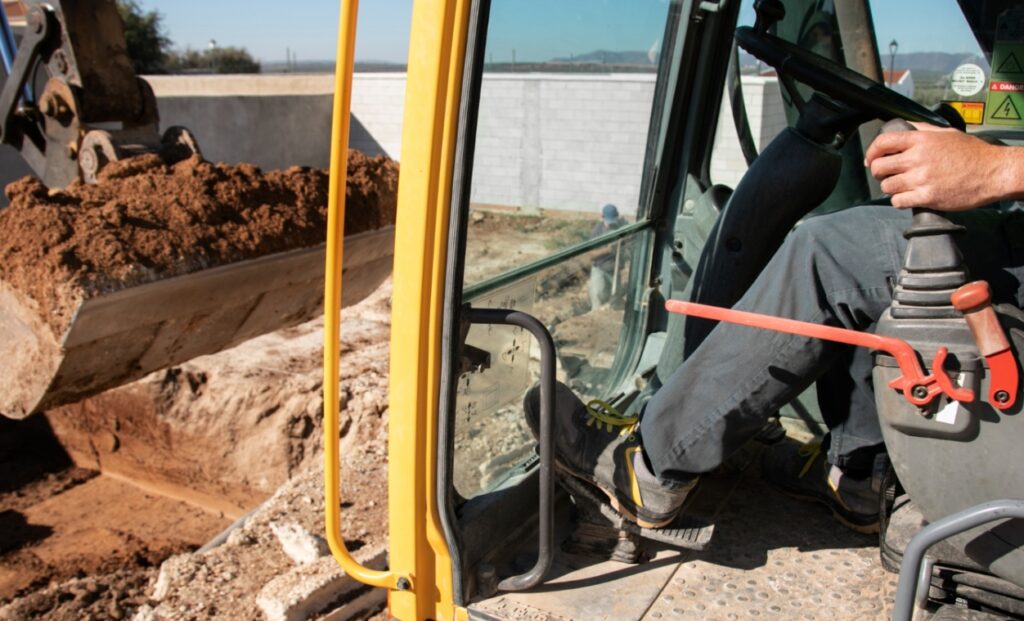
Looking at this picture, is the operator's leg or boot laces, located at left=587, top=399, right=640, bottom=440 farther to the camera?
boot laces, located at left=587, top=399, right=640, bottom=440

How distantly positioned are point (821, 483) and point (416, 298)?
3.96 ft

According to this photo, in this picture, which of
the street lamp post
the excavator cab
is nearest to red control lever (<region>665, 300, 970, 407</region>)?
the excavator cab

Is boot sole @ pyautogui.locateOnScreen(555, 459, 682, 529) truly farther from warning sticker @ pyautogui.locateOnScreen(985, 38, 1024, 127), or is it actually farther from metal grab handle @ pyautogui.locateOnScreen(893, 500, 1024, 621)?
warning sticker @ pyautogui.locateOnScreen(985, 38, 1024, 127)

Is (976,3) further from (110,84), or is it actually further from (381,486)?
(110,84)

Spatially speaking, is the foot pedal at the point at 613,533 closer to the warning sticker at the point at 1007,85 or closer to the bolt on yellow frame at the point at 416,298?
the bolt on yellow frame at the point at 416,298

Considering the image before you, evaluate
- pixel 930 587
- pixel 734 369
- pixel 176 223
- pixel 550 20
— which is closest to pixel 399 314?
pixel 734 369

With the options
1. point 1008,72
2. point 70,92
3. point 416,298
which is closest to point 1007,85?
point 1008,72

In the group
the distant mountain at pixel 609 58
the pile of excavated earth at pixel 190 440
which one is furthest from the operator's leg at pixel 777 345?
the pile of excavated earth at pixel 190 440

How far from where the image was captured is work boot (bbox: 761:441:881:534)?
1.97m

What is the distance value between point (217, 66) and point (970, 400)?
38374 mm

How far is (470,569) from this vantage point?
177cm

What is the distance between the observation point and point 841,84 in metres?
1.85

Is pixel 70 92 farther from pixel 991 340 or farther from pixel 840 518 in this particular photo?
pixel 991 340

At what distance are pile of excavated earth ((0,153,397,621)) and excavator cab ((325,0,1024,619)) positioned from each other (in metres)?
1.44
